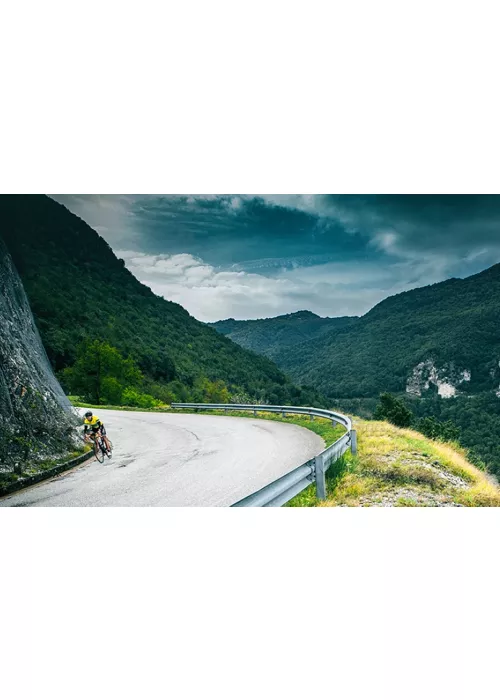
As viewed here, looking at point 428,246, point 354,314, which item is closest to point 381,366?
point 354,314

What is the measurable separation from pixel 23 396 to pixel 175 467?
2322mm

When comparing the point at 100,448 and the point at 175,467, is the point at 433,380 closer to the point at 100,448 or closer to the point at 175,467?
the point at 175,467

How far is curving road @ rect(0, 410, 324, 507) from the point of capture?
5.72 meters

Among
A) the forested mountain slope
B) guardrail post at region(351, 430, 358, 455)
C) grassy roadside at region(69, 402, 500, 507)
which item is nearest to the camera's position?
grassy roadside at region(69, 402, 500, 507)

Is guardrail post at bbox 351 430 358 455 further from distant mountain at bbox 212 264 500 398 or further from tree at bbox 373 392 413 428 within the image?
distant mountain at bbox 212 264 500 398

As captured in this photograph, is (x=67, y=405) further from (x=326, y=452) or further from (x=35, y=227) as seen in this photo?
(x=326, y=452)

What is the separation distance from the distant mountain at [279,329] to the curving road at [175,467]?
202 centimetres

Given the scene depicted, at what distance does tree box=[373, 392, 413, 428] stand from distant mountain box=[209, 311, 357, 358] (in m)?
1.85

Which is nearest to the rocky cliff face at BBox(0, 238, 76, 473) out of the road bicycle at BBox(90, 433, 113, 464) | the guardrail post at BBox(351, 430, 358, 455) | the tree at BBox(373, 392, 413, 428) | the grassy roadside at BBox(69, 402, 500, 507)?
the road bicycle at BBox(90, 433, 113, 464)

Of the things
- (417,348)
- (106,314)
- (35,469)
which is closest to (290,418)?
(417,348)

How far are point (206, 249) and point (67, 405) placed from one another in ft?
11.7

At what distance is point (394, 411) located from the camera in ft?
31.8

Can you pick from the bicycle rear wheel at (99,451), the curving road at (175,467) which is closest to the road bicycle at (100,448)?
the bicycle rear wheel at (99,451)

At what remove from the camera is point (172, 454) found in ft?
24.6
